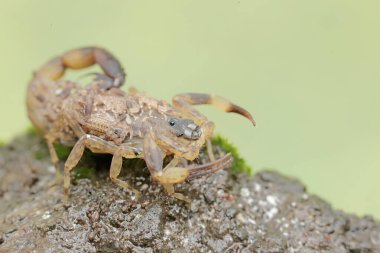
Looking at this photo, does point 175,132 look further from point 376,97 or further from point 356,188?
point 376,97

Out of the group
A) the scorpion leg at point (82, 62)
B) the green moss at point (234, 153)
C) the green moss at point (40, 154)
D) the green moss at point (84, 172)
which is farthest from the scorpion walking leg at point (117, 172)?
the green moss at point (40, 154)

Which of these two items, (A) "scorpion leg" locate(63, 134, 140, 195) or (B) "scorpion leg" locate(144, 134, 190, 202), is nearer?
(B) "scorpion leg" locate(144, 134, 190, 202)

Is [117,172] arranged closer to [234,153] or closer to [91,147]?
[91,147]

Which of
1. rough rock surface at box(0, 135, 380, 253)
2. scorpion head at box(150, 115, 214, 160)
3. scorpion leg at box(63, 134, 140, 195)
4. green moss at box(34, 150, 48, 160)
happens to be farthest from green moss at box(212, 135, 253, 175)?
green moss at box(34, 150, 48, 160)

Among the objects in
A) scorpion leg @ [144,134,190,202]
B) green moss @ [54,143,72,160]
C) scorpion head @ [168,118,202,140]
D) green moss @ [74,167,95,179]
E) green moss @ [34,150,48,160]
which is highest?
scorpion head @ [168,118,202,140]

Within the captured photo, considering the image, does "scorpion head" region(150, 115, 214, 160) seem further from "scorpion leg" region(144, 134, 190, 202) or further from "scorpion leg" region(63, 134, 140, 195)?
"scorpion leg" region(63, 134, 140, 195)

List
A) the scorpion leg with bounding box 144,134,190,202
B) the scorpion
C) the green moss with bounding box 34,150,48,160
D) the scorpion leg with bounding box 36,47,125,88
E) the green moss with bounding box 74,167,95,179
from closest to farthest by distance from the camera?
the scorpion leg with bounding box 144,134,190,202
the scorpion
the green moss with bounding box 74,167,95,179
the scorpion leg with bounding box 36,47,125,88
the green moss with bounding box 34,150,48,160

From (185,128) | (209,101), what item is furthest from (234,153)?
(185,128)
